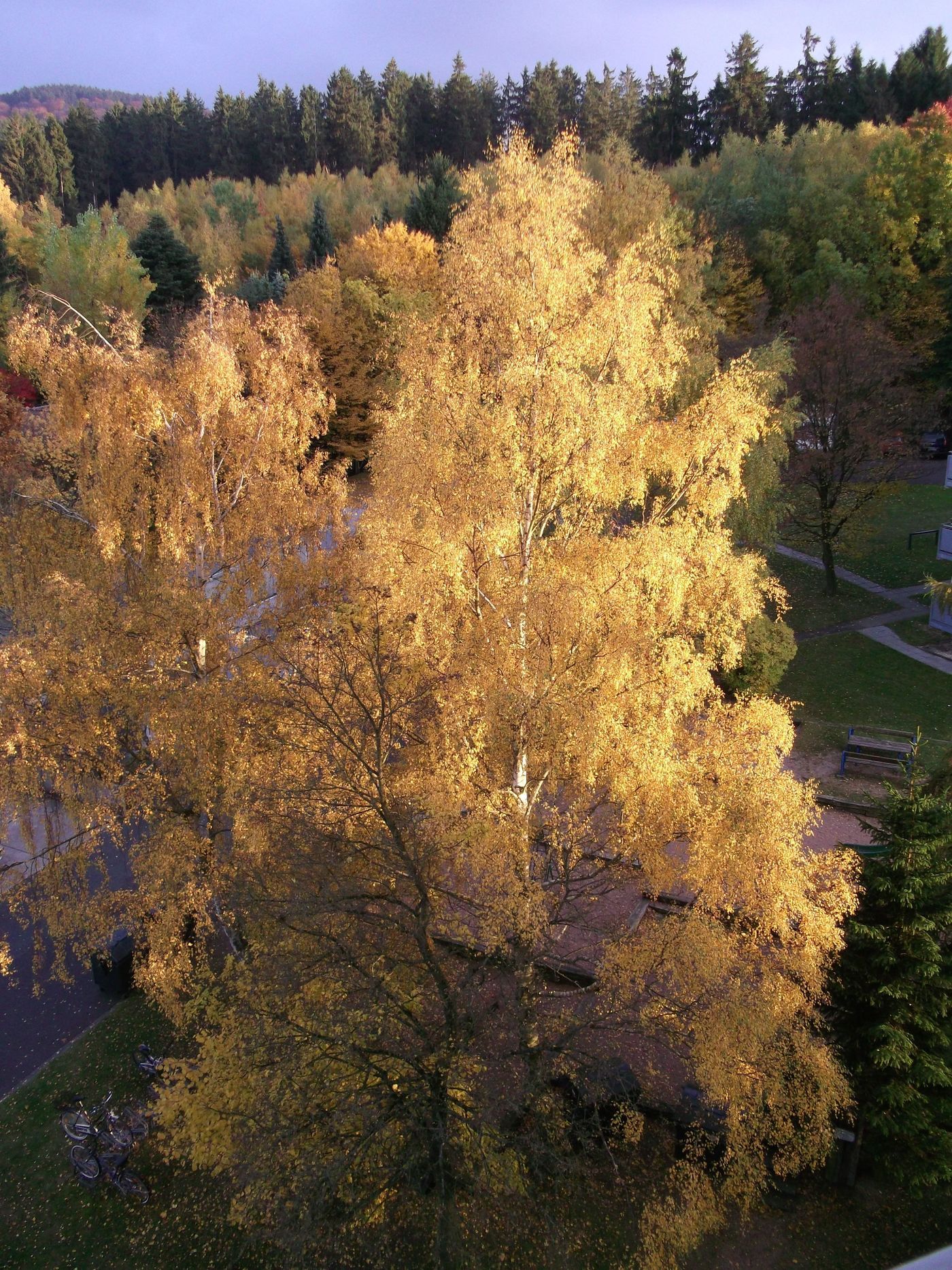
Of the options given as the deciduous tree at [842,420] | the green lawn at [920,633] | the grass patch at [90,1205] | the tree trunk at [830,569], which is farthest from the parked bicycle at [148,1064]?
the tree trunk at [830,569]

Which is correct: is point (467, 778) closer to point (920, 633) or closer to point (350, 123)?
point (920, 633)

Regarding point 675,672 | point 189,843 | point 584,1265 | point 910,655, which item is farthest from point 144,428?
point 910,655

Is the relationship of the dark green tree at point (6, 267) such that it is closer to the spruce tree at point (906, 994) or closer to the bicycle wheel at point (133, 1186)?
the bicycle wheel at point (133, 1186)

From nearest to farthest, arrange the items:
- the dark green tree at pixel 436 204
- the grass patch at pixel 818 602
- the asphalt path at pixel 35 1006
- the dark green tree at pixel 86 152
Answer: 1. the asphalt path at pixel 35 1006
2. the grass patch at pixel 818 602
3. the dark green tree at pixel 436 204
4. the dark green tree at pixel 86 152

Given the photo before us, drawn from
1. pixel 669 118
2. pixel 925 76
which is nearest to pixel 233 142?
pixel 669 118

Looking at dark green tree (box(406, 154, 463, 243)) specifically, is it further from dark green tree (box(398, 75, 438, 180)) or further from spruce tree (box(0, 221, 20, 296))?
dark green tree (box(398, 75, 438, 180))

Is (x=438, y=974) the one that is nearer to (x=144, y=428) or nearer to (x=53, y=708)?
(x=53, y=708)
